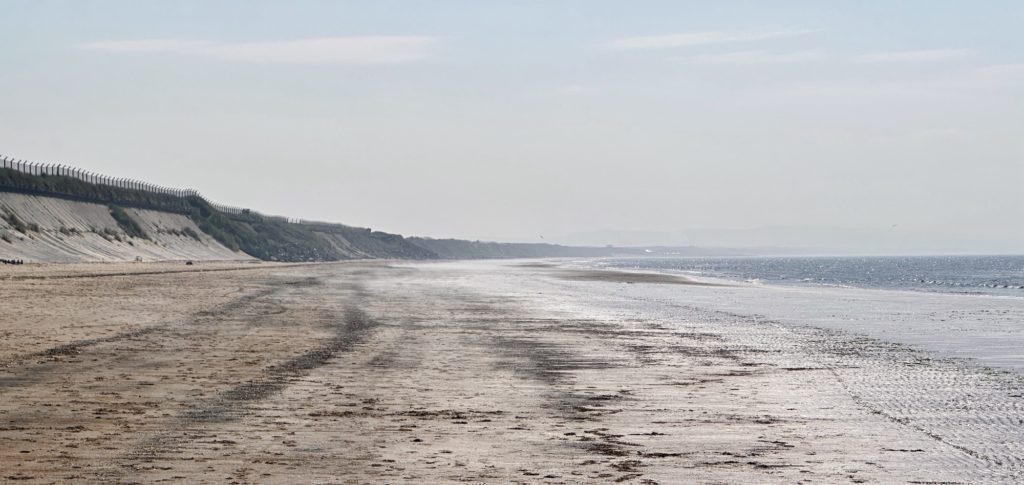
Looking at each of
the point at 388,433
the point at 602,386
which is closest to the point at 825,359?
the point at 602,386

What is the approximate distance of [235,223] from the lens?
14438 cm

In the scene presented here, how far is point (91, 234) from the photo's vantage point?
83.6 m

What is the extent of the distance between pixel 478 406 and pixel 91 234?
7785 centimetres

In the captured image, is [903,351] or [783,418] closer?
[783,418]

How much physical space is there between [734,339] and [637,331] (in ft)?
8.40

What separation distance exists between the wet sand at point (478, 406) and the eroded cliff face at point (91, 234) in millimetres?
44594

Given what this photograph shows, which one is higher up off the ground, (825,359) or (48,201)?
(48,201)

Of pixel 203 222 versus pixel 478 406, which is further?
pixel 203 222

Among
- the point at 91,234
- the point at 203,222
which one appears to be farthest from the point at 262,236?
the point at 91,234

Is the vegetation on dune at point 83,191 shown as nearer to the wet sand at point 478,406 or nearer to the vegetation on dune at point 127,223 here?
the vegetation on dune at point 127,223

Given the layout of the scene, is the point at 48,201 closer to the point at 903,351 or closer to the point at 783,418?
the point at 903,351

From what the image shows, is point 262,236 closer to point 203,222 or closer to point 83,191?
point 203,222

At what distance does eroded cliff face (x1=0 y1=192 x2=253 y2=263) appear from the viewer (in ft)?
221

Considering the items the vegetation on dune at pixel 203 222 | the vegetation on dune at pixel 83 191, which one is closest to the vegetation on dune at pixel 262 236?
the vegetation on dune at pixel 203 222
